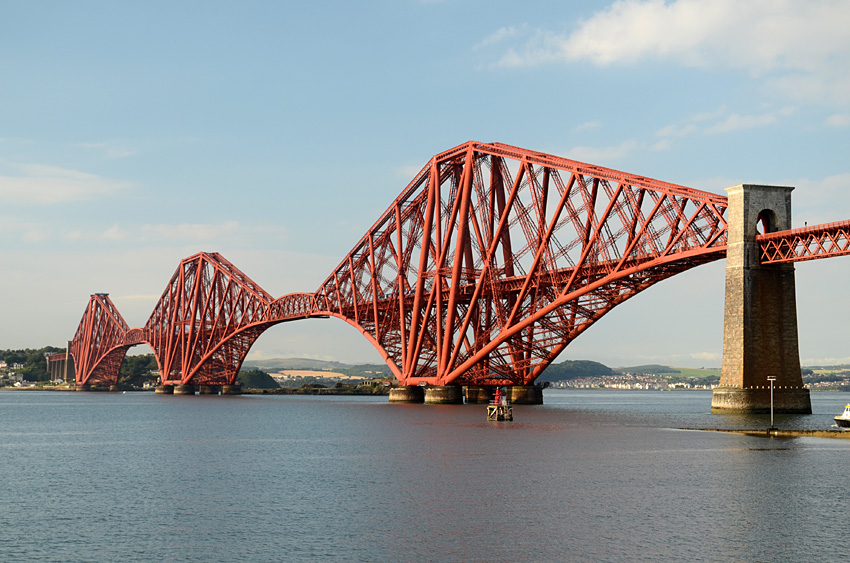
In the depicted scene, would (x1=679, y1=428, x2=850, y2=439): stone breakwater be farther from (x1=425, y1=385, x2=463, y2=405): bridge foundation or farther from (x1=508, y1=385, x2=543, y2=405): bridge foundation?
(x1=508, y1=385, x2=543, y2=405): bridge foundation

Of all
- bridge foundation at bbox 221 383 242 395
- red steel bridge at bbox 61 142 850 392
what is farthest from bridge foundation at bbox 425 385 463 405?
bridge foundation at bbox 221 383 242 395

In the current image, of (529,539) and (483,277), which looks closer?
(529,539)

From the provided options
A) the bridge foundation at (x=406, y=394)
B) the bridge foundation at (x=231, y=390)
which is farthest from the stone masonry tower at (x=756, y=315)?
the bridge foundation at (x=231, y=390)

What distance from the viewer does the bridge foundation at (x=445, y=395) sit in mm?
108500

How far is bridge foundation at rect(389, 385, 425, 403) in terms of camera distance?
115688 mm

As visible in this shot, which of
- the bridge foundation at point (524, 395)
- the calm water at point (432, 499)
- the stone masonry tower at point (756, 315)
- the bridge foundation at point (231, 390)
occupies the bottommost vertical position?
the bridge foundation at point (231, 390)

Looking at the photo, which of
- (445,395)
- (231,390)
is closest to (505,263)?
→ (445,395)

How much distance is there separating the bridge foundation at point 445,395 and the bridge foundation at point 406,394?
20.6ft

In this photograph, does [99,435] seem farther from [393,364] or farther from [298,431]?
[393,364]

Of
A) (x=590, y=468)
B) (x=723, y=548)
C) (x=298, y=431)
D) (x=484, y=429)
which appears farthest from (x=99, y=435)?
(x=723, y=548)

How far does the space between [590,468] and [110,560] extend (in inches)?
962

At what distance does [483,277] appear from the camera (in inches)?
4026

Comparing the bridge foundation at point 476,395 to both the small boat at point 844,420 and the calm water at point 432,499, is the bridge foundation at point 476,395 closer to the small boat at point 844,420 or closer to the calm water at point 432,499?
the calm water at point 432,499

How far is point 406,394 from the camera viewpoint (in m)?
116
